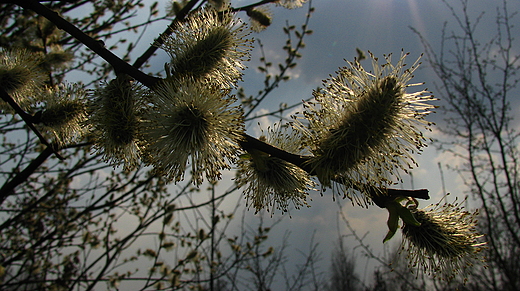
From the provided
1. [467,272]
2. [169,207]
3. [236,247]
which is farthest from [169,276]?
[467,272]

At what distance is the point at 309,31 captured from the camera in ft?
12.5

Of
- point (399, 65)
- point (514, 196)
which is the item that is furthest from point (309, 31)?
point (514, 196)

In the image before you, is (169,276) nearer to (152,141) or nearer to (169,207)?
(169,207)

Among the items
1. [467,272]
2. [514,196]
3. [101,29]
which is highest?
[101,29]

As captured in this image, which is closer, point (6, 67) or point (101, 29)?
point (6, 67)

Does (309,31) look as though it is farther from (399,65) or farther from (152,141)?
(152,141)

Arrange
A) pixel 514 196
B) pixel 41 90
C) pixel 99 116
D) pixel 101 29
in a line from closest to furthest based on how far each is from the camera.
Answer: pixel 99 116, pixel 41 90, pixel 101 29, pixel 514 196

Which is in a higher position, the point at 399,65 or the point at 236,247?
the point at 236,247

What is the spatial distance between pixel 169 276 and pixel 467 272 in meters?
2.94

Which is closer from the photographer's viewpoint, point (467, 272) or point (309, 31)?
point (467, 272)

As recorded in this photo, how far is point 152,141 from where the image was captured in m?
1.13

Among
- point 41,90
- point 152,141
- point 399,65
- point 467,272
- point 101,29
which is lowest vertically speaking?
point 467,272

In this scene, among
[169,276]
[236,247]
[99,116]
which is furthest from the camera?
[236,247]

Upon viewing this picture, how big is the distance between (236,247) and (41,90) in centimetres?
302
